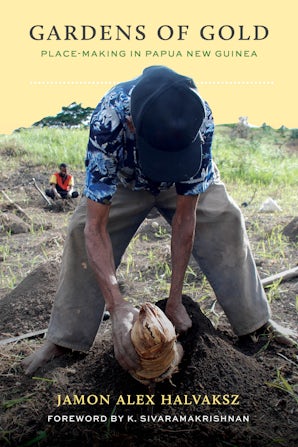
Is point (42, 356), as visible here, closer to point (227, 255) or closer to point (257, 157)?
point (227, 255)

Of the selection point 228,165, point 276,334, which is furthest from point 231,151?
point 276,334

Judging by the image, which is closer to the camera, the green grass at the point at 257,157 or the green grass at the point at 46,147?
the green grass at the point at 257,157

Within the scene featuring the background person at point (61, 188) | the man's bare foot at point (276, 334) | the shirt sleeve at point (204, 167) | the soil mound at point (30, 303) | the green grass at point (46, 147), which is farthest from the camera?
the green grass at point (46, 147)

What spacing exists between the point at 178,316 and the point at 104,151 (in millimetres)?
843

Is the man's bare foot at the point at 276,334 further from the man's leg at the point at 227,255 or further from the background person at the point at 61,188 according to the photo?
the background person at the point at 61,188

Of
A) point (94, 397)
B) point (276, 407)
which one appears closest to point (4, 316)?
point (94, 397)

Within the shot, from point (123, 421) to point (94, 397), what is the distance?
0.20 meters

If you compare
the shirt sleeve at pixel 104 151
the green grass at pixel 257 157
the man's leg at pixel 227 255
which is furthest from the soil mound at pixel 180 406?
the green grass at pixel 257 157

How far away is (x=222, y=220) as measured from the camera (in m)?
2.97

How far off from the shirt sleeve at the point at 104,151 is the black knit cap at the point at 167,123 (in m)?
0.21

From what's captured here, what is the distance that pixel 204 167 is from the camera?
2584 millimetres

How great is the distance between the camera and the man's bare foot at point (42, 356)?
9.56 ft

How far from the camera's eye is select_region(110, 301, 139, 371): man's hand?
7.29 feet

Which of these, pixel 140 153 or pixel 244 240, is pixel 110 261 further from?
pixel 244 240
